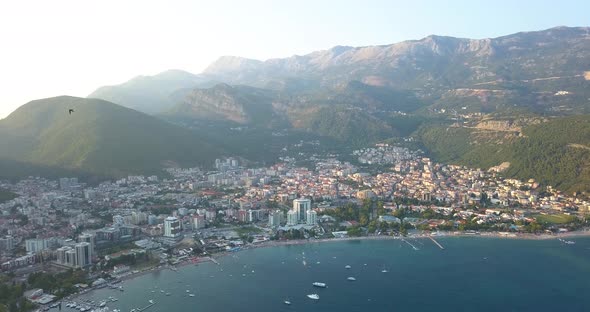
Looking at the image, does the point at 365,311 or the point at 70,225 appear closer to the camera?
the point at 365,311

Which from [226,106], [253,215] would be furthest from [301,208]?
[226,106]

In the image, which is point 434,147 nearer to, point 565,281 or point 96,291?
point 565,281

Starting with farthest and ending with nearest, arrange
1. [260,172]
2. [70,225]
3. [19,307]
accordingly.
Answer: [260,172], [70,225], [19,307]

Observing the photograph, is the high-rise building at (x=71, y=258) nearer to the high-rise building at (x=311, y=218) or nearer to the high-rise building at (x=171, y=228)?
the high-rise building at (x=171, y=228)

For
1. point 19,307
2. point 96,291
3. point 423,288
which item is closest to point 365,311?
point 423,288

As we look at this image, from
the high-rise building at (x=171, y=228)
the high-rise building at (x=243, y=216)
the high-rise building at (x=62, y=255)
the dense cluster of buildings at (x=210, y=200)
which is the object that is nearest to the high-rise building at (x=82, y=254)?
the dense cluster of buildings at (x=210, y=200)

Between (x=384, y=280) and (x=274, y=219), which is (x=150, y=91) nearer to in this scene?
(x=274, y=219)
